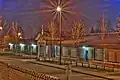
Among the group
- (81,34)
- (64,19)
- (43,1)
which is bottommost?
(81,34)

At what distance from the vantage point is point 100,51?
54.5 m

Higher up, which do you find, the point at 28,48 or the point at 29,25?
the point at 29,25

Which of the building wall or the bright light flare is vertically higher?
the bright light flare

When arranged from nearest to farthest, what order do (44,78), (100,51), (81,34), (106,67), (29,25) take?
(44,78) < (106,67) < (100,51) < (81,34) < (29,25)

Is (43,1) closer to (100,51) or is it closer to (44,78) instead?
(100,51)

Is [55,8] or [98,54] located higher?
[55,8]

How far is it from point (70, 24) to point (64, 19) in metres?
2.75

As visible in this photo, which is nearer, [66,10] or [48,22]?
[66,10]

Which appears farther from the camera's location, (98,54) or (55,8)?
(55,8)

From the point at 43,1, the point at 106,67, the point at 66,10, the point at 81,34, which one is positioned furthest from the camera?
the point at 43,1

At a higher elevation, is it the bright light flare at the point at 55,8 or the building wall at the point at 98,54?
the bright light flare at the point at 55,8

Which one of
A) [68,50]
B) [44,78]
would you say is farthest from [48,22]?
[44,78]

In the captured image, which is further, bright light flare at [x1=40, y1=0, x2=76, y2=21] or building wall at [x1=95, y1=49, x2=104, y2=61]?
bright light flare at [x1=40, y1=0, x2=76, y2=21]

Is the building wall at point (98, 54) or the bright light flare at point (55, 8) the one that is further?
the bright light flare at point (55, 8)
